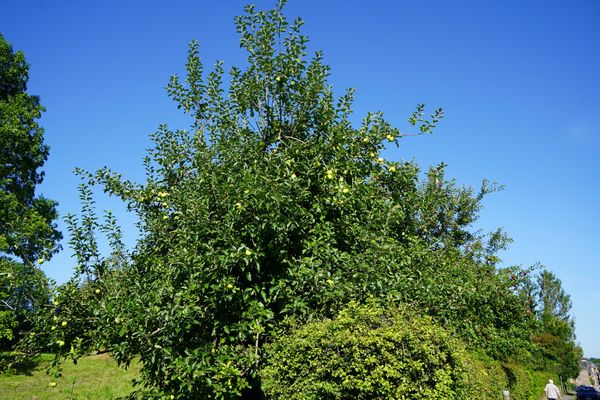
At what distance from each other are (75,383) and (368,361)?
48.9 ft

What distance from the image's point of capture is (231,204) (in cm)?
581

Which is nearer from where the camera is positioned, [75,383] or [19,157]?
[75,383]

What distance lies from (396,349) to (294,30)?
5.38 m

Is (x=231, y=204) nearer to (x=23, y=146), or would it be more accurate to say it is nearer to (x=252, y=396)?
(x=252, y=396)

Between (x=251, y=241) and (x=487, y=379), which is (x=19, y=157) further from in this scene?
(x=487, y=379)

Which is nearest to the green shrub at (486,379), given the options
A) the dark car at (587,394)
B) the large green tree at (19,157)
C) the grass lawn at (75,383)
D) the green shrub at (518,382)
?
the green shrub at (518,382)

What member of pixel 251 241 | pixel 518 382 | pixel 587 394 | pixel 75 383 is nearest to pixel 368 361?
pixel 251 241

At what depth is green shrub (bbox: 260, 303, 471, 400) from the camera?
4.50 m

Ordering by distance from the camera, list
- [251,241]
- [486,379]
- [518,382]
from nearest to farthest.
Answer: [251,241] → [486,379] → [518,382]

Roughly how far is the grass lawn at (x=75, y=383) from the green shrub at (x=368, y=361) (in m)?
9.20

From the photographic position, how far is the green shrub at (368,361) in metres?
4.50

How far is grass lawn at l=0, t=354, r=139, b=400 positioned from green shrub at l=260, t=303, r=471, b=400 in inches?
362

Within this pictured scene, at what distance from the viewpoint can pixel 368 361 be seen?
4504 millimetres

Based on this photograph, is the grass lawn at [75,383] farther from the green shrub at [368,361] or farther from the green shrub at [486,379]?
the green shrub at [486,379]
